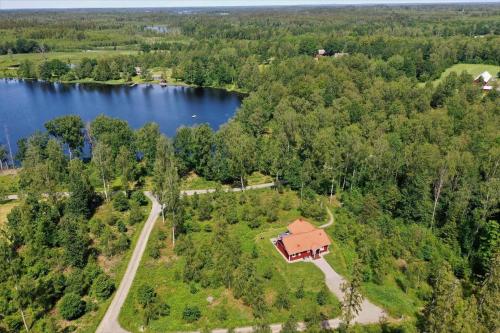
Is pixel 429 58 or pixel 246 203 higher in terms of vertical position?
pixel 429 58

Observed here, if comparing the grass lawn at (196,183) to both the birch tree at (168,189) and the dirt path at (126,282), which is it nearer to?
the dirt path at (126,282)

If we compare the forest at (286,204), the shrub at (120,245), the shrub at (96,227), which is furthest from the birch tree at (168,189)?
the shrub at (96,227)

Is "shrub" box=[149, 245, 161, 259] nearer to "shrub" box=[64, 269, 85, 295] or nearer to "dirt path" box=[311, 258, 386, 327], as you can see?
"shrub" box=[64, 269, 85, 295]

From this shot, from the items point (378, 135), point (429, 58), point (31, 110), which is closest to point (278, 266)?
point (378, 135)

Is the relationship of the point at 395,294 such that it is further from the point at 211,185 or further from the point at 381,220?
the point at 211,185

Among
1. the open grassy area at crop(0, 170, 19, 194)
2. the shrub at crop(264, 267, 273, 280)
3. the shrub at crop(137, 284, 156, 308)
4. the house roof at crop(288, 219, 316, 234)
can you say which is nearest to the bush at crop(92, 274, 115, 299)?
the shrub at crop(137, 284, 156, 308)

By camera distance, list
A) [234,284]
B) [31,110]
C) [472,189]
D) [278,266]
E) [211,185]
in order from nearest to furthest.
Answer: [234,284] < [278,266] < [472,189] < [211,185] < [31,110]

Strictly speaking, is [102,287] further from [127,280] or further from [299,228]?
[299,228]
